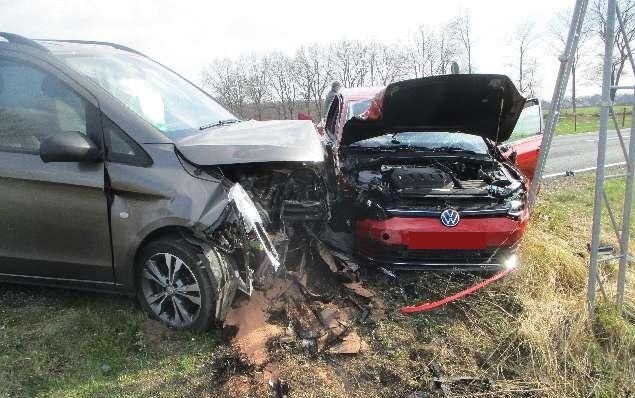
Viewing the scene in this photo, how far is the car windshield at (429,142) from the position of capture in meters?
5.22

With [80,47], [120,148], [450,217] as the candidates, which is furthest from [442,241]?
[80,47]

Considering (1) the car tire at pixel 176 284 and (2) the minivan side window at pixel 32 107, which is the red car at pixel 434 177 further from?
(2) the minivan side window at pixel 32 107

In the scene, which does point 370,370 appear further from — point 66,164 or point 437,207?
point 66,164

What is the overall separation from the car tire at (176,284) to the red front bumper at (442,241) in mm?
1596

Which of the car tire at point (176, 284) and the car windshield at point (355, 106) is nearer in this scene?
the car tire at point (176, 284)

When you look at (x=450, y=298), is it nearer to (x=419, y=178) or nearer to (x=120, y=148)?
(x=419, y=178)

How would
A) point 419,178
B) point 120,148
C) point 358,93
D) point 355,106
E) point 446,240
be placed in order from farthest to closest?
point 358,93, point 355,106, point 419,178, point 446,240, point 120,148

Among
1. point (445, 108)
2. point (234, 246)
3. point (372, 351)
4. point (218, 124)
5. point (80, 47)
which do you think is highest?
point (80, 47)

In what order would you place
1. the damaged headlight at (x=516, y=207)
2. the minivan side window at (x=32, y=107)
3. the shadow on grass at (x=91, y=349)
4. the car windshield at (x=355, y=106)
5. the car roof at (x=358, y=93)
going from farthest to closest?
1. the car roof at (x=358, y=93)
2. the car windshield at (x=355, y=106)
3. the damaged headlight at (x=516, y=207)
4. the minivan side window at (x=32, y=107)
5. the shadow on grass at (x=91, y=349)

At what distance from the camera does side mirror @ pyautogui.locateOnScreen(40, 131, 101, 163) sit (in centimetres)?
293

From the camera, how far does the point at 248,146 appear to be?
10.6ft

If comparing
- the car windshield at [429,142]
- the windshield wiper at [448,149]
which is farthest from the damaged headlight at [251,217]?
the windshield wiper at [448,149]

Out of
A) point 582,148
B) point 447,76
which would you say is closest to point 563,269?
point 447,76

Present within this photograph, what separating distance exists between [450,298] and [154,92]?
2801 mm
